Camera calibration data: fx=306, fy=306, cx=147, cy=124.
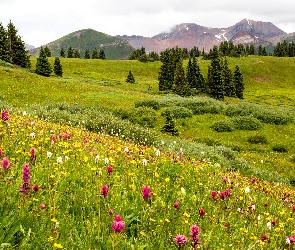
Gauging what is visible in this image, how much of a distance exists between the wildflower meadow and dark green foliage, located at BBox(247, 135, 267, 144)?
21785 mm

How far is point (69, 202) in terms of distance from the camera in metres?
4.08

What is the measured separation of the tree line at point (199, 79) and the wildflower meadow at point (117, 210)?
59161 mm

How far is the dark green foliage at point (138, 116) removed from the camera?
28.6m

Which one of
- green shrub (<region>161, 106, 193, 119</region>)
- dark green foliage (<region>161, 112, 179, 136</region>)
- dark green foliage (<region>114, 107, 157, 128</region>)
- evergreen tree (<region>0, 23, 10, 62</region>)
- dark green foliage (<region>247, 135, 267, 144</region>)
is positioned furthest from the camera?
evergreen tree (<region>0, 23, 10, 62</region>)

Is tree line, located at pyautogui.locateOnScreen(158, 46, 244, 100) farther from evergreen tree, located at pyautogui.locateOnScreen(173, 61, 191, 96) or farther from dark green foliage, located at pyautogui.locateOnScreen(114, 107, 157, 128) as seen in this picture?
dark green foliage, located at pyautogui.locateOnScreen(114, 107, 157, 128)

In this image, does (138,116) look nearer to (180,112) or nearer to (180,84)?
(180,112)

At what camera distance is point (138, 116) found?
2964 centimetres

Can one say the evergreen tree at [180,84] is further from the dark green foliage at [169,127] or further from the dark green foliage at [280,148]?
the dark green foliage at [280,148]

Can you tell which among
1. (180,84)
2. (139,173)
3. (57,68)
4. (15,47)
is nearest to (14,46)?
(15,47)

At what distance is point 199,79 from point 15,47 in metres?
42.8

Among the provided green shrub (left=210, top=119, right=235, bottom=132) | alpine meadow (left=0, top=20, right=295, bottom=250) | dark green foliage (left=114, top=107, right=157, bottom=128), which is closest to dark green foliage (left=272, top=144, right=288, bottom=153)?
alpine meadow (left=0, top=20, right=295, bottom=250)

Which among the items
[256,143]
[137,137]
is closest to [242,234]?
[137,137]

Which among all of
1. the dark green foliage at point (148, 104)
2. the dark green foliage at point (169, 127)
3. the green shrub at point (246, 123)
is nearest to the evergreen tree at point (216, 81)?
the dark green foliage at point (148, 104)

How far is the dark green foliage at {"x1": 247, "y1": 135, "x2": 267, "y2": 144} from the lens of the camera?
27.5 metres
